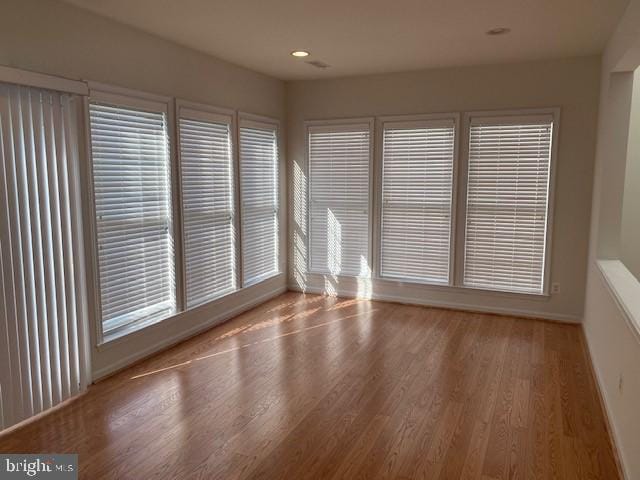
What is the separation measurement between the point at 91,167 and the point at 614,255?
3969 millimetres

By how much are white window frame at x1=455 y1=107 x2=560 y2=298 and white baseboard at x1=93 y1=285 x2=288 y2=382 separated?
7.29 feet

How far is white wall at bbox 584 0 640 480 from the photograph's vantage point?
→ 2289 mm

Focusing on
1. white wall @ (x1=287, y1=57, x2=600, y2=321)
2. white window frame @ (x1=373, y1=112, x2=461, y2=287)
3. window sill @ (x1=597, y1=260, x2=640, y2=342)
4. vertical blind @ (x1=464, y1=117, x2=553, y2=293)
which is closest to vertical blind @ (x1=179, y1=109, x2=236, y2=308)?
white wall @ (x1=287, y1=57, x2=600, y2=321)

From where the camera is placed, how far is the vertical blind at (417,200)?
4977mm

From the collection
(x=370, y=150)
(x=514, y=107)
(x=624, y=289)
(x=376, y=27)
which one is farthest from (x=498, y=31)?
(x=624, y=289)

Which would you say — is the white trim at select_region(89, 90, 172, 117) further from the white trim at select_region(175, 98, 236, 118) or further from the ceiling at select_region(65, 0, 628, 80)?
the ceiling at select_region(65, 0, 628, 80)

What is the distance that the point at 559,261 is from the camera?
4.61m

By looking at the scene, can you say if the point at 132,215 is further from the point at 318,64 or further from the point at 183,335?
the point at 318,64

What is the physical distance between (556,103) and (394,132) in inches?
63.0

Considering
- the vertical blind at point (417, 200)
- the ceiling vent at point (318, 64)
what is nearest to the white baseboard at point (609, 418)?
the vertical blind at point (417, 200)

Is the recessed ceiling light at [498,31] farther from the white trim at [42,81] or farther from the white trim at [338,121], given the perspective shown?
the white trim at [42,81]

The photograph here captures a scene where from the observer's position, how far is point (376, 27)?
11.4 feet

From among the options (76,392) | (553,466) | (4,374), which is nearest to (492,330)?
(553,466)

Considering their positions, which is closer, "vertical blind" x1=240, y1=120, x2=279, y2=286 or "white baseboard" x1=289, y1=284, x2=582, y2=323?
"white baseboard" x1=289, y1=284, x2=582, y2=323
